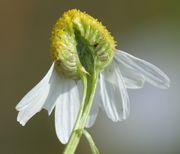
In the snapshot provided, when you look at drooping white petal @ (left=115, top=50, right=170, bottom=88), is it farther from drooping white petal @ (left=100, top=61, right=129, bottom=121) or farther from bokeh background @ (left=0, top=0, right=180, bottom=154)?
bokeh background @ (left=0, top=0, right=180, bottom=154)

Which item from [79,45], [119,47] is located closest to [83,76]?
[79,45]

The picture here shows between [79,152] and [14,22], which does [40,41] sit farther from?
[79,152]

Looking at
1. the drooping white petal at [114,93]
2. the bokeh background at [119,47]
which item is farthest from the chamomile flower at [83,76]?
the bokeh background at [119,47]

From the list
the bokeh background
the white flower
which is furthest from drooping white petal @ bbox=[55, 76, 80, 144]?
the bokeh background

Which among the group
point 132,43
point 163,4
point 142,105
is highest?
point 163,4

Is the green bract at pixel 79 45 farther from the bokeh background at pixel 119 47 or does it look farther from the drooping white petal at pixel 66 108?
the bokeh background at pixel 119 47

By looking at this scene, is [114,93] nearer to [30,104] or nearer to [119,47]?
[30,104]

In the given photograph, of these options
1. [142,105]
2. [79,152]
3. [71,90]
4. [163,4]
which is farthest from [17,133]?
[71,90]
